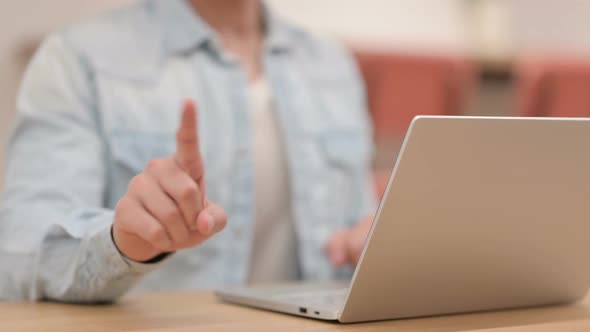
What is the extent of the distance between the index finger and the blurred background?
3.36ft

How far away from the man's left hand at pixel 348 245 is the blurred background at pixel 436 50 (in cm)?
54

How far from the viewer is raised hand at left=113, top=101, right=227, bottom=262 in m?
0.54

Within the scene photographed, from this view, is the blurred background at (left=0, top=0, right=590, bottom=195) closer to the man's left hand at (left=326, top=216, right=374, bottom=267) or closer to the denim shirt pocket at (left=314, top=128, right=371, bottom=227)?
the denim shirt pocket at (left=314, top=128, right=371, bottom=227)

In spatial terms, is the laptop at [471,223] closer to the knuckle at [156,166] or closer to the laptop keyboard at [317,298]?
the laptop keyboard at [317,298]

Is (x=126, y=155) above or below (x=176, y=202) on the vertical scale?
below

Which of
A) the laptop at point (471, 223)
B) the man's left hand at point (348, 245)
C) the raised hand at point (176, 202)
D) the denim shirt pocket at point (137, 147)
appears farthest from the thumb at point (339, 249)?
the raised hand at point (176, 202)

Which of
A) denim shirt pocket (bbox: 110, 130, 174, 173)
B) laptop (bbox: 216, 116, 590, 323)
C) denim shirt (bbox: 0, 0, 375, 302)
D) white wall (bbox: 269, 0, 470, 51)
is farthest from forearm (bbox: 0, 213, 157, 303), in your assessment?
white wall (bbox: 269, 0, 470, 51)

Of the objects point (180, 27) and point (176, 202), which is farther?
point (180, 27)

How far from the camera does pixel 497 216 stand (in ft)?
1.85

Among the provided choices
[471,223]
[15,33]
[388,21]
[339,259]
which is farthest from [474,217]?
[388,21]

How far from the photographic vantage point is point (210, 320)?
61 cm

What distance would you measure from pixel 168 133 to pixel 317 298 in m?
0.42

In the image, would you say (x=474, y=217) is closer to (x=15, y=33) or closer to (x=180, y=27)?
(x=180, y=27)

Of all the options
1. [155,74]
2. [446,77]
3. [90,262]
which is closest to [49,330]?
[90,262]
